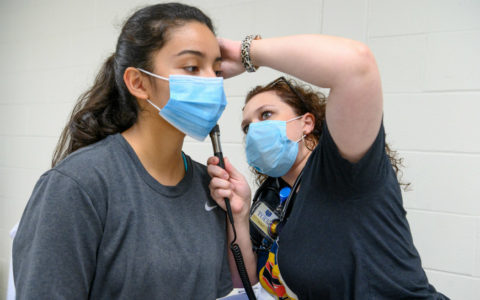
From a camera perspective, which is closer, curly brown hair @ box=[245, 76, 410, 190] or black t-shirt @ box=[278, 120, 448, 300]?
black t-shirt @ box=[278, 120, 448, 300]

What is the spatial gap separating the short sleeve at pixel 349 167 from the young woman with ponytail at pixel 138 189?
12.3 inches

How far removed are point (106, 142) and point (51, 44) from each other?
6.32 feet

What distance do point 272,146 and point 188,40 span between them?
1.60 feet

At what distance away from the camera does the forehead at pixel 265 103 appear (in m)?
1.27

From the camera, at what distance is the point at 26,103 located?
98.0 inches

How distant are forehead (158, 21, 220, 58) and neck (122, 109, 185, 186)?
18 cm

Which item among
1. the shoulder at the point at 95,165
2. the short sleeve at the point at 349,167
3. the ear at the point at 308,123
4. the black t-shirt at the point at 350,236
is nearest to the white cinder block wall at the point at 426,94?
the ear at the point at 308,123

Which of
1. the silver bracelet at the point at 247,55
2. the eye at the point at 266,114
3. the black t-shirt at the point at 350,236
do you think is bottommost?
the black t-shirt at the point at 350,236

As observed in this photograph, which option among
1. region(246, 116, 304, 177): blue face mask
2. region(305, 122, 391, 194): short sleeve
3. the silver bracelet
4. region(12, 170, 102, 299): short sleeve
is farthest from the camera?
region(246, 116, 304, 177): blue face mask

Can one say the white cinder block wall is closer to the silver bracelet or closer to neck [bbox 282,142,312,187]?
neck [bbox 282,142,312,187]

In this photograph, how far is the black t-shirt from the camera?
883 mm

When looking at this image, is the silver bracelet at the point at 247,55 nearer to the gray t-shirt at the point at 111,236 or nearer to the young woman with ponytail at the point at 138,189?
the young woman with ponytail at the point at 138,189

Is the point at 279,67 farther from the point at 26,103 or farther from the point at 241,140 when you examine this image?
the point at 26,103

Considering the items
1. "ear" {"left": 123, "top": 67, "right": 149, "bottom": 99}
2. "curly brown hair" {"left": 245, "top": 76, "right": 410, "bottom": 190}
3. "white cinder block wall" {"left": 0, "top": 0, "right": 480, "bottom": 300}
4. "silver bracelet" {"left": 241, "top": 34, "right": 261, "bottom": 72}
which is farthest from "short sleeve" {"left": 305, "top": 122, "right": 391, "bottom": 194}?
"white cinder block wall" {"left": 0, "top": 0, "right": 480, "bottom": 300}
